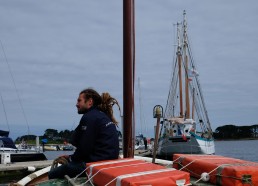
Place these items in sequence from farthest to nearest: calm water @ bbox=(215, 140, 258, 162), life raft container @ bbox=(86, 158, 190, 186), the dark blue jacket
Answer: calm water @ bbox=(215, 140, 258, 162) → the dark blue jacket → life raft container @ bbox=(86, 158, 190, 186)

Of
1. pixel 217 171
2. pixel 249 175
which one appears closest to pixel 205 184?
pixel 217 171

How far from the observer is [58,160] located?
220 inches

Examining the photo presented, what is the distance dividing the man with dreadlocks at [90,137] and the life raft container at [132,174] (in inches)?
16.8

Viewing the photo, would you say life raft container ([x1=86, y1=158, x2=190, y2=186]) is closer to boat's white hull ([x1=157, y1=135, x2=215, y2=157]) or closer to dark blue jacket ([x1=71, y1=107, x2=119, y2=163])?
dark blue jacket ([x1=71, y1=107, x2=119, y2=163])

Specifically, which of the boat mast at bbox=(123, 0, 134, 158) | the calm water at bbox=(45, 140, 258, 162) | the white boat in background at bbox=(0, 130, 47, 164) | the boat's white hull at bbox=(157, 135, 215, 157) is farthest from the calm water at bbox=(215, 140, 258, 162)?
the boat mast at bbox=(123, 0, 134, 158)

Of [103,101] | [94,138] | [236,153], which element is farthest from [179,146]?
[236,153]

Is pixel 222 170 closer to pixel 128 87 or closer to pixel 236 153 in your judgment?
pixel 128 87

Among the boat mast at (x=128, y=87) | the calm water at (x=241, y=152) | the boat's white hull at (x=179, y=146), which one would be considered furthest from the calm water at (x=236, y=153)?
the boat mast at (x=128, y=87)

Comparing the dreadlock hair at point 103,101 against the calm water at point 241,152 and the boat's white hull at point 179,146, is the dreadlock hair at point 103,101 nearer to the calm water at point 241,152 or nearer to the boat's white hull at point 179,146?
the boat's white hull at point 179,146

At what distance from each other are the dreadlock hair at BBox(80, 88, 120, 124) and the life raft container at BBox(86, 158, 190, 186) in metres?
1.07

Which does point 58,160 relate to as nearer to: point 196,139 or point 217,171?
point 217,171

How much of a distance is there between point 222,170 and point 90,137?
1637 millimetres

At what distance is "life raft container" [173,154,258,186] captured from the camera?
3.75 m

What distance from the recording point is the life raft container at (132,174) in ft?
10.9
